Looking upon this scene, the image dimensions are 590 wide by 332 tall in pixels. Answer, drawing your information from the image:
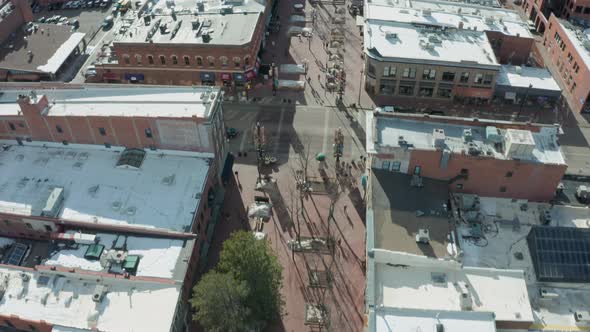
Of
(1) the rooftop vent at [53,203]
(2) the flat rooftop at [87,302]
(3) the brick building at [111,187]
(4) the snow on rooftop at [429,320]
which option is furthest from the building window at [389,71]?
(1) the rooftop vent at [53,203]

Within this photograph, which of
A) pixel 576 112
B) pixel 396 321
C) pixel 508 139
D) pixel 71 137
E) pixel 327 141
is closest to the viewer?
pixel 396 321

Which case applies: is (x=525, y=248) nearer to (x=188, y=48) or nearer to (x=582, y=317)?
(x=582, y=317)

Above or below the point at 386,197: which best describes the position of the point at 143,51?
above

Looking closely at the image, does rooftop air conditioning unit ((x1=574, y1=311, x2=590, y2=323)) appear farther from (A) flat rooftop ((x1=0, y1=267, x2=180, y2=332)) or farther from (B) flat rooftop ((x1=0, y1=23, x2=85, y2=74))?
(B) flat rooftop ((x1=0, y1=23, x2=85, y2=74))

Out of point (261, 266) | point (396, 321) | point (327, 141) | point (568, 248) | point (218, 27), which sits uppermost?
point (218, 27)

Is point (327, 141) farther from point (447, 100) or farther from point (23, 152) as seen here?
point (23, 152)

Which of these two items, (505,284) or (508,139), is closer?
(505,284)

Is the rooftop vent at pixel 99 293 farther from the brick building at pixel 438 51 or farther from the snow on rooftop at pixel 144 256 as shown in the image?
the brick building at pixel 438 51

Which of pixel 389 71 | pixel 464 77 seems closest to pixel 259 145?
pixel 389 71

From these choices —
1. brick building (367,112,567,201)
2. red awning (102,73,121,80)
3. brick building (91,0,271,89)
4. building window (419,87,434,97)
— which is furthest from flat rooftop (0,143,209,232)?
building window (419,87,434,97)

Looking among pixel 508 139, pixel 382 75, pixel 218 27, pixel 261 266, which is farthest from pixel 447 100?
pixel 261 266
